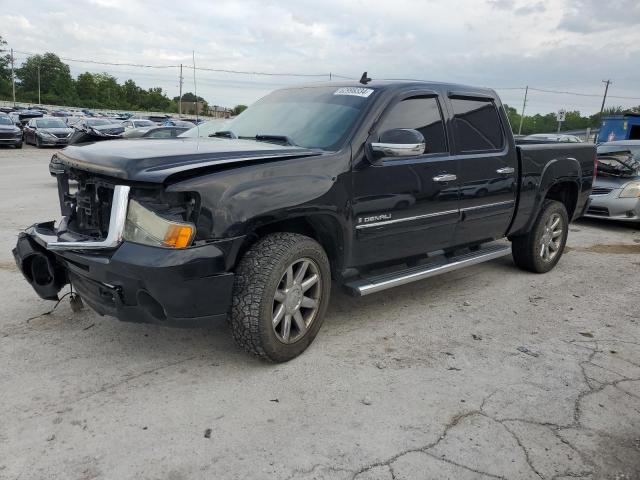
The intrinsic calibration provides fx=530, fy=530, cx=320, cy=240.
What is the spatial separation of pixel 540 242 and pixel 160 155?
434cm

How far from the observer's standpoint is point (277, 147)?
12.0 feet

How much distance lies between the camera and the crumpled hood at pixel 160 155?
116 inches

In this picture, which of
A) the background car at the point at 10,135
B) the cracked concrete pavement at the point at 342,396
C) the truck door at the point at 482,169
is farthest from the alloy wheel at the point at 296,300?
the background car at the point at 10,135

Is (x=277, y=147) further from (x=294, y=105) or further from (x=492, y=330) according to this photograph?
(x=492, y=330)

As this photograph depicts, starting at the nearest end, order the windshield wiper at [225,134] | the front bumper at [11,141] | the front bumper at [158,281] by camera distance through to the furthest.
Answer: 1. the front bumper at [158,281]
2. the windshield wiper at [225,134]
3. the front bumper at [11,141]

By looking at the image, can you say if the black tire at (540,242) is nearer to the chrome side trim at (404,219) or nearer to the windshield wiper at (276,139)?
the chrome side trim at (404,219)

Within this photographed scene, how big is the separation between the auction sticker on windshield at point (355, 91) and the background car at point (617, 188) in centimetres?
636

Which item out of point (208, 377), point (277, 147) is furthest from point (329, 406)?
point (277, 147)

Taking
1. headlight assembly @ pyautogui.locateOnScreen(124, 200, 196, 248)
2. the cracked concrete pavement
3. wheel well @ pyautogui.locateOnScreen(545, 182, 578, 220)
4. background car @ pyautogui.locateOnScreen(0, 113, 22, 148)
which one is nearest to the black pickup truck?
headlight assembly @ pyautogui.locateOnScreen(124, 200, 196, 248)

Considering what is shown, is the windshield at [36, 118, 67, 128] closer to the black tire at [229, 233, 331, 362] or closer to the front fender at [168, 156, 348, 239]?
the front fender at [168, 156, 348, 239]

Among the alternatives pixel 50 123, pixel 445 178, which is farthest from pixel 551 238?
pixel 50 123

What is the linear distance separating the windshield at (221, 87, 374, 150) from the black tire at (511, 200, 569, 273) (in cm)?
275

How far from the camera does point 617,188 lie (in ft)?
29.9

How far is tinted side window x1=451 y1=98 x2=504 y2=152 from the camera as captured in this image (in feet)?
15.2
